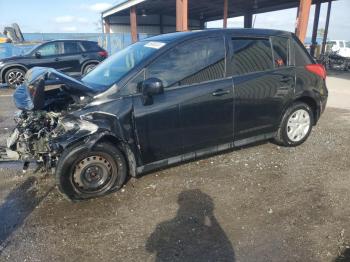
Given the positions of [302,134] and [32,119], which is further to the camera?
[302,134]

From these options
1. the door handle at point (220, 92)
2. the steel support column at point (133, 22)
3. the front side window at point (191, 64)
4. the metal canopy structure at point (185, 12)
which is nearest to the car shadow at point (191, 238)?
the door handle at point (220, 92)

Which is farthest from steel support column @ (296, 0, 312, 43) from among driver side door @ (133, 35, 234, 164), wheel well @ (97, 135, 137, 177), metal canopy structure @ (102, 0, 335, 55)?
wheel well @ (97, 135, 137, 177)

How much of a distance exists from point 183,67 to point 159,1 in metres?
24.5

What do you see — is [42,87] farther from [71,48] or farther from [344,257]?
[71,48]

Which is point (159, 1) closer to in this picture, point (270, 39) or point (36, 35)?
point (36, 35)

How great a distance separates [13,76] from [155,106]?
10423 mm

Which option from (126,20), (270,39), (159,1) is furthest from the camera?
(126,20)

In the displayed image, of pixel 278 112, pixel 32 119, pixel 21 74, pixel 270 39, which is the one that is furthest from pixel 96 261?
pixel 21 74

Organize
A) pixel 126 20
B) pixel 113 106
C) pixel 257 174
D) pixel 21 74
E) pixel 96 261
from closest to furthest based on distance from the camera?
pixel 96 261 → pixel 113 106 → pixel 257 174 → pixel 21 74 → pixel 126 20

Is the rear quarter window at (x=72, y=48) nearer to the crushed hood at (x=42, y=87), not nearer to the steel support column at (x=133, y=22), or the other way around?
the crushed hood at (x=42, y=87)

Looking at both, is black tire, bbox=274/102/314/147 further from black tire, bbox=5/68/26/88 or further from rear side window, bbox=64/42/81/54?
black tire, bbox=5/68/26/88

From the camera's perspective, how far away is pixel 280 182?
4.14 m

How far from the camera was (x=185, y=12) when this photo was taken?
16.2 meters

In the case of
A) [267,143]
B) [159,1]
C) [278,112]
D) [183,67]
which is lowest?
[267,143]
